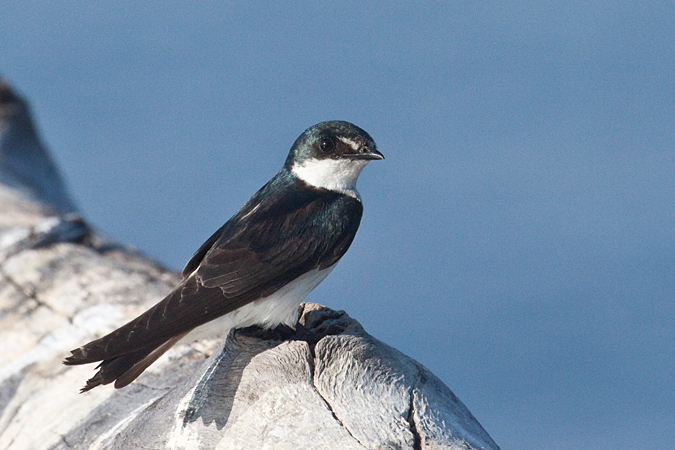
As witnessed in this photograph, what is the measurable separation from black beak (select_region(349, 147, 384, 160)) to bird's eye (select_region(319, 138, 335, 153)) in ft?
0.25

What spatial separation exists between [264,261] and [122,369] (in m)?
0.54

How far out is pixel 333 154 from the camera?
10.8 ft

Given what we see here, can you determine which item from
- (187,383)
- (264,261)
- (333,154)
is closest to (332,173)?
(333,154)

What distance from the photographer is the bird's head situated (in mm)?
3273

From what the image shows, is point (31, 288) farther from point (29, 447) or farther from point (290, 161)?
point (290, 161)

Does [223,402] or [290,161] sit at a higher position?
[290,161]

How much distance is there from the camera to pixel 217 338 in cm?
365

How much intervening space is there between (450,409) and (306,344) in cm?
47

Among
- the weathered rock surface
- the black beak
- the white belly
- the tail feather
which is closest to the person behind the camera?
the weathered rock surface

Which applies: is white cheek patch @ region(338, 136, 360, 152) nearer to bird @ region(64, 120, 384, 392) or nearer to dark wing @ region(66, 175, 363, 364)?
bird @ region(64, 120, 384, 392)

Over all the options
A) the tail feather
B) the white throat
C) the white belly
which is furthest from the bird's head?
the tail feather

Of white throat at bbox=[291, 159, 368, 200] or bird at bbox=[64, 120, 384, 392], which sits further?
white throat at bbox=[291, 159, 368, 200]

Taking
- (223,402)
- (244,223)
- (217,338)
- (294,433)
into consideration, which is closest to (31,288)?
(217,338)

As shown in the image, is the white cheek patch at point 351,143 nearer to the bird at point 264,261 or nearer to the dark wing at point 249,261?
the bird at point 264,261
